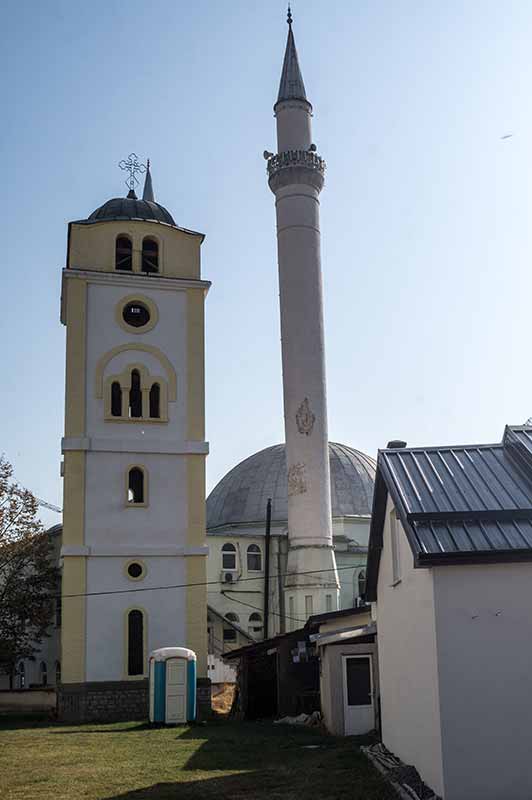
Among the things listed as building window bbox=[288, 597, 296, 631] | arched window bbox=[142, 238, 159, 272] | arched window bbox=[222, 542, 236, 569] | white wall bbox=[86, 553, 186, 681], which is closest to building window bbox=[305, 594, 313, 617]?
building window bbox=[288, 597, 296, 631]

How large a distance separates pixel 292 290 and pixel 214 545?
1465 centimetres

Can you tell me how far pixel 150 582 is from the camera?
30812 mm

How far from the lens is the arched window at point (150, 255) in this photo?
34031mm

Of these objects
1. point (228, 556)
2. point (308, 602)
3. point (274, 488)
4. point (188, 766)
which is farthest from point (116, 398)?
point (274, 488)

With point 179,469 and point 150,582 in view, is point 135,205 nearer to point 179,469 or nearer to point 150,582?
point 179,469

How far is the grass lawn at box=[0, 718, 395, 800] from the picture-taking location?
1302cm

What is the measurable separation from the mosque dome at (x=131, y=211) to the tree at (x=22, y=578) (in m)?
10.6

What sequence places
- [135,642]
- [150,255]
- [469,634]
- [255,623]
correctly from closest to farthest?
[469,634]
[135,642]
[150,255]
[255,623]

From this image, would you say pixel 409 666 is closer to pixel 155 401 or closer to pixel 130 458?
pixel 130 458

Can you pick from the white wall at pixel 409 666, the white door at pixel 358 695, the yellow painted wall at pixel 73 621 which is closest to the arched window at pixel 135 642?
the yellow painted wall at pixel 73 621

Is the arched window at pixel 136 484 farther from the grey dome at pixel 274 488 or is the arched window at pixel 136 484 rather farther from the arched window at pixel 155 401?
the grey dome at pixel 274 488

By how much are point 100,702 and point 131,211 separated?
55.4 ft

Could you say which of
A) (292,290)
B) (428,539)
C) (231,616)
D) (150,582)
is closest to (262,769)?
(428,539)

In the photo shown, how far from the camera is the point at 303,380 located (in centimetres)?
4388
